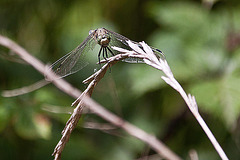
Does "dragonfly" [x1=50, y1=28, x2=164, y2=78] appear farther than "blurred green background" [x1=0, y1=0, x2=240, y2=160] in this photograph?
No

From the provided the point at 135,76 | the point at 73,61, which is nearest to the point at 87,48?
the point at 73,61

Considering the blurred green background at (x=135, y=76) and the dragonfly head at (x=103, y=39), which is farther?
the blurred green background at (x=135, y=76)

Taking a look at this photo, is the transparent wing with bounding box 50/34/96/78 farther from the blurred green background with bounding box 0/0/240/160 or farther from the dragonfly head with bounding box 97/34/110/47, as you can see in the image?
the blurred green background with bounding box 0/0/240/160

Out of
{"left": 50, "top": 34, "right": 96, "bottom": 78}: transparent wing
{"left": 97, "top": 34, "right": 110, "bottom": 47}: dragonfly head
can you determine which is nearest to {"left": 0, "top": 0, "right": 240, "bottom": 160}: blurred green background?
{"left": 50, "top": 34, "right": 96, "bottom": 78}: transparent wing

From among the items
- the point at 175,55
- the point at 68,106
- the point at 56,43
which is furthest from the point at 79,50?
the point at 56,43

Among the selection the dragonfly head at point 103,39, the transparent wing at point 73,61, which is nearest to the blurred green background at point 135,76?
the transparent wing at point 73,61

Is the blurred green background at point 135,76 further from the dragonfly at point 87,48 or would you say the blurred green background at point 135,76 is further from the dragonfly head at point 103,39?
the dragonfly head at point 103,39
